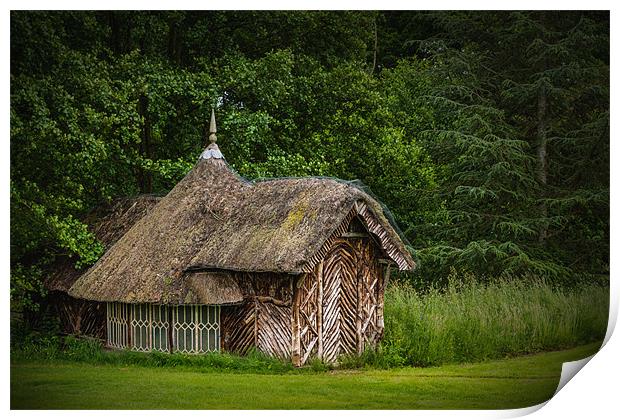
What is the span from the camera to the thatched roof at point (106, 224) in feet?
58.7

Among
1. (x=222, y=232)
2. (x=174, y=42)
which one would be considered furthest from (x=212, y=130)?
(x=222, y=232)

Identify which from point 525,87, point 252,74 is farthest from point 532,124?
point 252,74

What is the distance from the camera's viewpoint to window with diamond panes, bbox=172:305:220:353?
15898 mm

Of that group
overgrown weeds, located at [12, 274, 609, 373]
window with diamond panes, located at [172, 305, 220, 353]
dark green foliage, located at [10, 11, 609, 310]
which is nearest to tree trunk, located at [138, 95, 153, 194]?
dark green foliage, located at [10, 11, 609, 310]

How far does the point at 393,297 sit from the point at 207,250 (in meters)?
3.81

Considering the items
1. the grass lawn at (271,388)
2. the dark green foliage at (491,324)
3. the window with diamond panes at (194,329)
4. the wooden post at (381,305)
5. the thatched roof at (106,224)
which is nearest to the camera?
the grass lawn at (271,388)

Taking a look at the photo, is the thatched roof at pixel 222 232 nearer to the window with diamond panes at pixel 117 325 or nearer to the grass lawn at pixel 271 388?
the window with diamond panes at pixel 117 325

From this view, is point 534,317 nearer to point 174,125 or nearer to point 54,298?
point 174,125

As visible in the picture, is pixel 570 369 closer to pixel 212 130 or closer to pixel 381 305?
pixel 381 305

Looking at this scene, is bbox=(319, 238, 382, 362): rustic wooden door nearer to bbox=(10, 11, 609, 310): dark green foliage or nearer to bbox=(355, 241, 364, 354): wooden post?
bbox=(355, 241, 364, 354): wooden post

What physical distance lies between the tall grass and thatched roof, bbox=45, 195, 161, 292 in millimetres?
4671

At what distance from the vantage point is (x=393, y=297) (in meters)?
18.3

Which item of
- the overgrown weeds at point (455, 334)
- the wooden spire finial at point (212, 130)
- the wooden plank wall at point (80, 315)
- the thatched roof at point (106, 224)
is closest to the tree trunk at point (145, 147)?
the thatched roof at point (106, 224)

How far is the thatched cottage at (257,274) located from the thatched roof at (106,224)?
0.79 m
